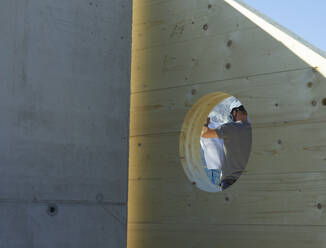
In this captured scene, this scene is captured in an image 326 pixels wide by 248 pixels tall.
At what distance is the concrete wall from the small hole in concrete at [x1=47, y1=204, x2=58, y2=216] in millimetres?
20

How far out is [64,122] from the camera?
356 centimetres

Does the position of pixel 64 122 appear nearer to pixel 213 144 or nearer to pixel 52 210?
pixel 52 210

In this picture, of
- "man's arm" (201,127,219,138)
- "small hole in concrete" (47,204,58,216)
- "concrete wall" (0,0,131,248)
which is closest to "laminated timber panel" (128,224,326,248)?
"concrete wall" (0,0,131,248)

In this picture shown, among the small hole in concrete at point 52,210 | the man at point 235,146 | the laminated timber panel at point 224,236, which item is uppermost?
the man at point 235,146

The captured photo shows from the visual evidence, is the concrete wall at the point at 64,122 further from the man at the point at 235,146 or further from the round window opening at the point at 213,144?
the man at the point at 235,146

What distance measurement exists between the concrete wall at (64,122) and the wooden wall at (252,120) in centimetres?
22

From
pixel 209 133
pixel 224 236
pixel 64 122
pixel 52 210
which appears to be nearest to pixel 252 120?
pixel 224 236

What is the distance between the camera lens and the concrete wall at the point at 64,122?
3.31 m

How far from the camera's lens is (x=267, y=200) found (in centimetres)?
333

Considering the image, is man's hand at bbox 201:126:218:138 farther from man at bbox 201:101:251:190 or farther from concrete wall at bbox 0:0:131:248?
concrete wall at bbox 0:0:131:248

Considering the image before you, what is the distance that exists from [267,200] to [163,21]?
1.57 meters

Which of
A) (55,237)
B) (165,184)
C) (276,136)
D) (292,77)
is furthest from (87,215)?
(292,77)

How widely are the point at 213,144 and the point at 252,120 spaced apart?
365 cm

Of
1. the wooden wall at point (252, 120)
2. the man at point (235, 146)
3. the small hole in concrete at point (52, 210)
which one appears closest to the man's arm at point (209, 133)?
the man at point (235, 146)
